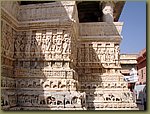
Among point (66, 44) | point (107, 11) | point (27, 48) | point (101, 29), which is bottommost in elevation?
point (27, 48)

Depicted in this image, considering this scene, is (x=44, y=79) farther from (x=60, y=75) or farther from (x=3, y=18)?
(x=3, y=18)

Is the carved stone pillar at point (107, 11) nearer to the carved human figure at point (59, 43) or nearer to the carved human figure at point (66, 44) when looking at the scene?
the carved human figure at point (66, 44)

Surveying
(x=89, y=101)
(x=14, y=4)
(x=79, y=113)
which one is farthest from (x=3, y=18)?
(x=89, y=101)

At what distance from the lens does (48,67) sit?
26.4 ft

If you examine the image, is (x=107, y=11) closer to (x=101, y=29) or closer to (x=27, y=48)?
(x=101, y=29)

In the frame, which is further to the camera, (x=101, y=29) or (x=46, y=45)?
(x=101, y=29)

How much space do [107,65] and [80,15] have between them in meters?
4.78

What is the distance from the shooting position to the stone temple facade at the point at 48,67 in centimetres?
727

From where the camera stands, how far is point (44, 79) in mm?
7785

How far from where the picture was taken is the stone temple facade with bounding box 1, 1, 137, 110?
727cm

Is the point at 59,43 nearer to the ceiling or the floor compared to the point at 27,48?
nearer to the ceiling

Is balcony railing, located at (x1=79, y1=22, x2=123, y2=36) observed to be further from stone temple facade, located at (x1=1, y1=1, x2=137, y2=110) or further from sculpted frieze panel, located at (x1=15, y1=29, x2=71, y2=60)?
sculpted frieze panel, located at (x1=15, y1=29, x2=71, y2=60)

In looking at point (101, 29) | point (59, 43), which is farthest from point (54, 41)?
point (101, 29)

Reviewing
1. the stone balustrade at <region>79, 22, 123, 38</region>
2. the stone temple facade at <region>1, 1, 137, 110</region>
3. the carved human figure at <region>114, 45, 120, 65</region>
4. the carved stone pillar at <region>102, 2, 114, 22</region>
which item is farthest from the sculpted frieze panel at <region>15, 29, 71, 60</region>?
the carved stone pillar at <region>102, 2, 114, 22</region>
